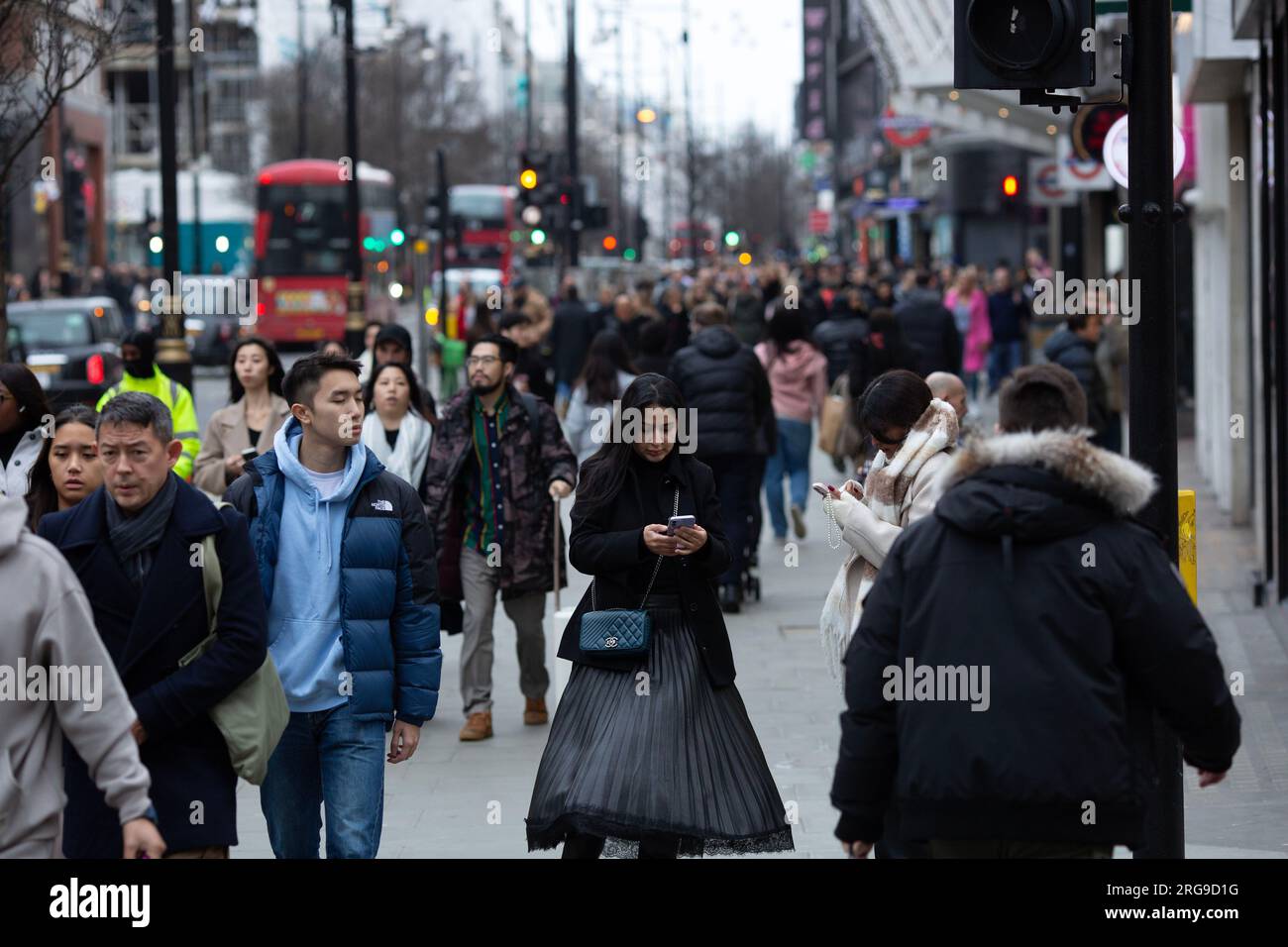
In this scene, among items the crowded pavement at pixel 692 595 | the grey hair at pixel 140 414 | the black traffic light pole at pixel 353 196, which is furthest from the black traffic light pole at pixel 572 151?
the grey hair at pixel 140 414

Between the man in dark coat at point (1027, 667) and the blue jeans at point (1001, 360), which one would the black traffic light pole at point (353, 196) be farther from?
the man in dark coat at point (1027, 667)

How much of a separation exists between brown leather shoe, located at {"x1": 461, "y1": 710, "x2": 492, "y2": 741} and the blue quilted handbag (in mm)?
3321

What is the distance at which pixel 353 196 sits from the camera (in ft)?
84.8

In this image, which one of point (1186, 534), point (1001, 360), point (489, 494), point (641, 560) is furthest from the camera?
point (1001, 360)

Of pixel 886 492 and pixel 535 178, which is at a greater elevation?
pixel 535 178

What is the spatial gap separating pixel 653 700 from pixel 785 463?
9.63 meters

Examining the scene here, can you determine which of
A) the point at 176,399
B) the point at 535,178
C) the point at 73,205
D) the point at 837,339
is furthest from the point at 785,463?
the point at 73,205

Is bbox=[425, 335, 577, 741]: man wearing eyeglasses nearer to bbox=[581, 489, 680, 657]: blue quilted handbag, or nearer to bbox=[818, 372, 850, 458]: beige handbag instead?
bbox=[581, 489, 680, 657]: blue quilted handbag

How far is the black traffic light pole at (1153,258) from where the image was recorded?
5883 millimetres

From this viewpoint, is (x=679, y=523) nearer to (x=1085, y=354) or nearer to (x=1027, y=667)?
(x=1027, y=667)

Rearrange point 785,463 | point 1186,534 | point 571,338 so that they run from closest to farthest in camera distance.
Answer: point 1186,534, point 785,463, point 571,338

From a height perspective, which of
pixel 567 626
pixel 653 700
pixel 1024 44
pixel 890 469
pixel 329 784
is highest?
pixel 1024 44

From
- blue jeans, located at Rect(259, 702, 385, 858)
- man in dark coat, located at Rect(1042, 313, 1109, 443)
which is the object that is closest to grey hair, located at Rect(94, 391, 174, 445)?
blue jeans, located at Rect(259, 702, 385, 858)

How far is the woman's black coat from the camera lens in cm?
645
